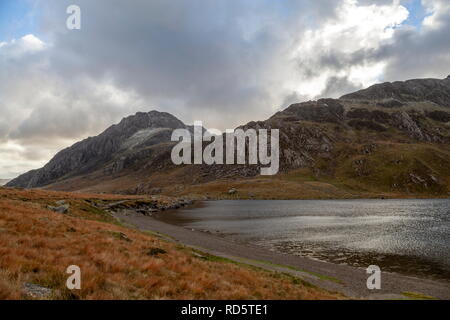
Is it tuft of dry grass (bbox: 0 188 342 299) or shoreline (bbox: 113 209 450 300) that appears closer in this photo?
tuft of dry grass (bbox: 0 188 342 299)

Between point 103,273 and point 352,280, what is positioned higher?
point 103,273

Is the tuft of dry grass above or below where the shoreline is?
above

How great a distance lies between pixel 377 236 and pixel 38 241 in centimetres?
5121

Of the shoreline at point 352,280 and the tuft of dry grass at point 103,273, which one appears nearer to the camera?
the tuft of dry grass at point 103,273

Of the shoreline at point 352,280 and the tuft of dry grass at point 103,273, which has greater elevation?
the tuft of dry grass at point 103,273

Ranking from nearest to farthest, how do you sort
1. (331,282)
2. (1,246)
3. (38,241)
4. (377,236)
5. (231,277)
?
(1,246), (38,241), (231,277), (331,282), (377,236)

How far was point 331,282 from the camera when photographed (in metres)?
23.8

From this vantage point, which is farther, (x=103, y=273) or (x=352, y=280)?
(x=352, y=280)
